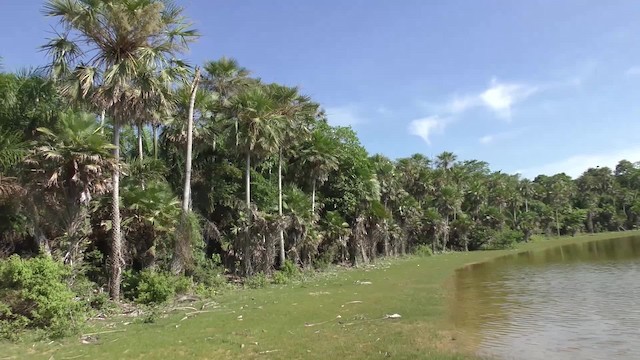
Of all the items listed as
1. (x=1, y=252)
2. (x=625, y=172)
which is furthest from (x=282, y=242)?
(x=625, y=172)

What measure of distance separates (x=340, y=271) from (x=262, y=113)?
13847 mm

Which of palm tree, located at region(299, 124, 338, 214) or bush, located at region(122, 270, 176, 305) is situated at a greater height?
palm tree, located at region(299, 124, 338, 214)

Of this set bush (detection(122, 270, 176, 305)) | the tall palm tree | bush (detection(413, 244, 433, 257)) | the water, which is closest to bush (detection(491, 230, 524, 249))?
bush (detection(413, 244, 433, 257))

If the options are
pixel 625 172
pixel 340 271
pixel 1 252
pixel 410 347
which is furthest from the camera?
pixel 625 172

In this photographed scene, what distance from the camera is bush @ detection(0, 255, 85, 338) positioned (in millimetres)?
13094

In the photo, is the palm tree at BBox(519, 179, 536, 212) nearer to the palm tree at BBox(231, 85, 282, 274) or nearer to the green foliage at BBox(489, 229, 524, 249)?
the green foliage at BBox(489, 229, 524, 249)

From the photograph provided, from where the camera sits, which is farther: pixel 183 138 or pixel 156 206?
pixel 183 138

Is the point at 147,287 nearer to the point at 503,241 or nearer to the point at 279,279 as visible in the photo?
the point at 279,279

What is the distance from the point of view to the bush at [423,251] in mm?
56425

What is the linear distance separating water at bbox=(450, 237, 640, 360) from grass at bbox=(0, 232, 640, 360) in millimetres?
994

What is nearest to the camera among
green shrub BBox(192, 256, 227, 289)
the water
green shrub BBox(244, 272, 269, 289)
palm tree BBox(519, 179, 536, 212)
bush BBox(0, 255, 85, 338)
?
the water

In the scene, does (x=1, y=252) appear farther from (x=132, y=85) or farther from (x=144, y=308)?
(x=132, y=85)

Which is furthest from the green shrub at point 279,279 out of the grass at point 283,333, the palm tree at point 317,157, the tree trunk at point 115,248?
the tree trunk at point 115,248

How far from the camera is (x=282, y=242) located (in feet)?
106
